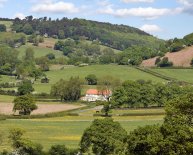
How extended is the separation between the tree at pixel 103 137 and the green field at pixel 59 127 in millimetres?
9545

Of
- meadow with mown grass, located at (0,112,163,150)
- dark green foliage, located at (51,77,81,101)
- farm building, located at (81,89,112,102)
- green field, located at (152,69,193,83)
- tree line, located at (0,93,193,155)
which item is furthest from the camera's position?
green field, located at (152,69,193,83)

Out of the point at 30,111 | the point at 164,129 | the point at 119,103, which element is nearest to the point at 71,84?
the point at 119,103

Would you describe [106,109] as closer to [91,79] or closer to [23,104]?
[23,104]

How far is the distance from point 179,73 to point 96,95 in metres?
48.3

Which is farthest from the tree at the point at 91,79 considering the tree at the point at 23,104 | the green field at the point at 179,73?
the tree at the point at 23,104

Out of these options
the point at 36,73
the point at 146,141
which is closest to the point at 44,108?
the point at 36,73

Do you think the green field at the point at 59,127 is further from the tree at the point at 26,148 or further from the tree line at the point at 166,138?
the tree line at the point at 166,138

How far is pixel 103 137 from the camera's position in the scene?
190 ft

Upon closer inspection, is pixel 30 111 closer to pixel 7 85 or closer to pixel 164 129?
pixel 7 85

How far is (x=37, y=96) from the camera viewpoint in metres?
151

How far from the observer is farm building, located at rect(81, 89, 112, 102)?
15662 centimetres

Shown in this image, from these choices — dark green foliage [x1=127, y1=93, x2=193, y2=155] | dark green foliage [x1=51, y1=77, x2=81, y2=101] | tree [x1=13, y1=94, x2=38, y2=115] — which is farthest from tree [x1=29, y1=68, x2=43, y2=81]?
dark green foliage [x1=127, y1=93, x2=193, y2=155]

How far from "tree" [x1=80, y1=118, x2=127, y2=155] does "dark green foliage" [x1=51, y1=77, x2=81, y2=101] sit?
87.8 meters

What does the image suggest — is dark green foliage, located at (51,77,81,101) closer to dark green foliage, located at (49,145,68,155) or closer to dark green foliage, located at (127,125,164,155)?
dark green foliage, located at (49,145,68,155)
